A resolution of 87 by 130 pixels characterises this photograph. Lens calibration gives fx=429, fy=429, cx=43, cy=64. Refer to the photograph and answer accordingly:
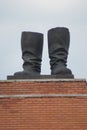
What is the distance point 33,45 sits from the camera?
37.1ft

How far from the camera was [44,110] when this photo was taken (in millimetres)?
9953

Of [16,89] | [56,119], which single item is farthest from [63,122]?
[16,89]

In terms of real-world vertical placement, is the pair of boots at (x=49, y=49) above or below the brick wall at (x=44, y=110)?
above

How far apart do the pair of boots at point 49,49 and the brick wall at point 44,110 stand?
1.03m

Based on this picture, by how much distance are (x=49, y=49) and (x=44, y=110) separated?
2.03 meters

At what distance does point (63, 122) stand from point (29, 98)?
982 mm

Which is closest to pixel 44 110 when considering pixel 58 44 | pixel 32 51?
pixel 32 51

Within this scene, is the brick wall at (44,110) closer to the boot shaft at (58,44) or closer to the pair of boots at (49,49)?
the pair of boots at (49,49)

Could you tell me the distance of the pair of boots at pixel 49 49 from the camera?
11.2 metres

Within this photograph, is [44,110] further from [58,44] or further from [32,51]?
[58,44]

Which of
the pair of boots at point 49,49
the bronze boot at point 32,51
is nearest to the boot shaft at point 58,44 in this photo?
the pair of boots at point 49,49

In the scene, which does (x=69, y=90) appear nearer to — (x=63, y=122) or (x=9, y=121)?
(x=63, y=122)

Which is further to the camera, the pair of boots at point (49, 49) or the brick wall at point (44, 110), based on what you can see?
the pair of boots at point (49, 49)

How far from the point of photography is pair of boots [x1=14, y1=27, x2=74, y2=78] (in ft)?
36.8
